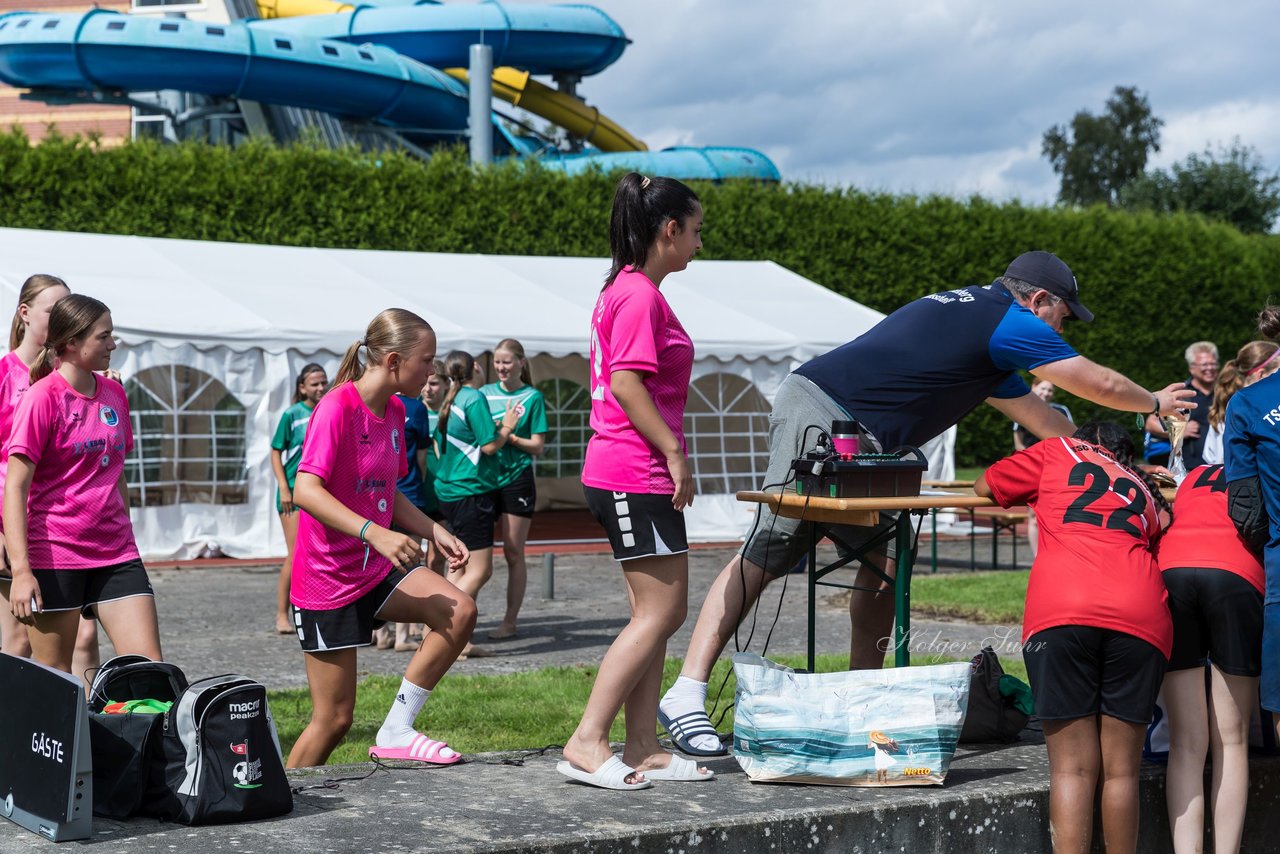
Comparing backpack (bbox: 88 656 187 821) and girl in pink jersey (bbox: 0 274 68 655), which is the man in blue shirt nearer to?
backpack (bbox: 88 656 187 821)

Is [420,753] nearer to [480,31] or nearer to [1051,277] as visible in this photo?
[1051,277]

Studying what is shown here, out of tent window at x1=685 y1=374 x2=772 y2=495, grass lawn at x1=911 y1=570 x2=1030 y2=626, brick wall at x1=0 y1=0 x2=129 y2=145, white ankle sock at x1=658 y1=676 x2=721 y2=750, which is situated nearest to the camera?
white ankle sock at x1=658 y1=676 x2=721 y2=750

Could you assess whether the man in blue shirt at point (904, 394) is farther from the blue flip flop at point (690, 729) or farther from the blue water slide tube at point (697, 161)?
the blue water slide tube at point (697, 161)

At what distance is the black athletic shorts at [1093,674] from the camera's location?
3.92 meters

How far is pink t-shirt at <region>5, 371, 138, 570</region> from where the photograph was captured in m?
4.46

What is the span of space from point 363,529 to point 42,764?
1102 mm

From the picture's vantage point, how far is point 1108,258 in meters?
22.7

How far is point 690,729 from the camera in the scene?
179 inches

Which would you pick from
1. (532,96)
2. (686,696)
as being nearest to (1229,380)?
(686,696)

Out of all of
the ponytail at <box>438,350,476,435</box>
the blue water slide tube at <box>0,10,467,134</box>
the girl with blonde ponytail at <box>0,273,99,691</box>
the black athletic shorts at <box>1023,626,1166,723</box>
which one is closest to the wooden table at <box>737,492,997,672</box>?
the black athletic shorts at <box>1023,626,1166,723</box>

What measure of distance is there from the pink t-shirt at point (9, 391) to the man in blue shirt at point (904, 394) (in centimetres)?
252

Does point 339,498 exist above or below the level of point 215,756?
above

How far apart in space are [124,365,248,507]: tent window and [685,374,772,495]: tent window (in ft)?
16.4

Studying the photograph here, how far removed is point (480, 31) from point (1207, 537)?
2551 centimetres
